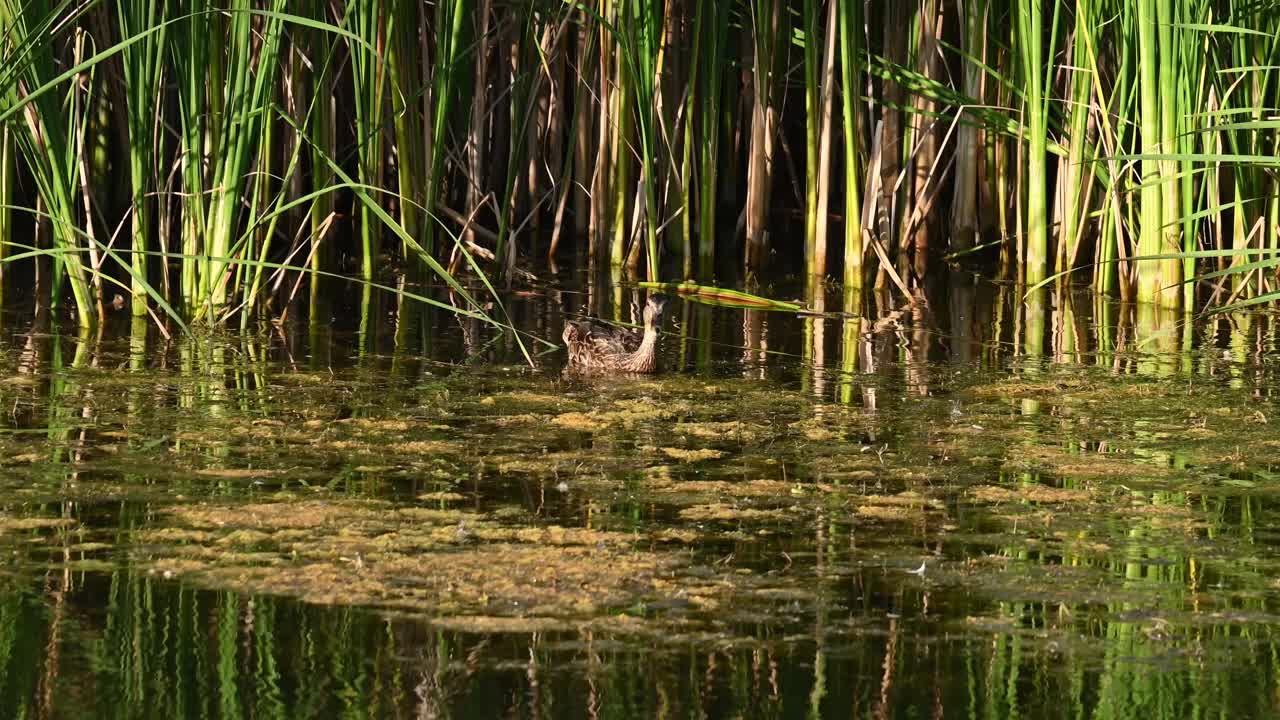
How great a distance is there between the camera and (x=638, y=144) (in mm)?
9141

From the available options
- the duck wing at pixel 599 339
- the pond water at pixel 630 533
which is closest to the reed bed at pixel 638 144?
the duck wing at pixel 599 339

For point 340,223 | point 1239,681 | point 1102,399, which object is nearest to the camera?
point 1239,681

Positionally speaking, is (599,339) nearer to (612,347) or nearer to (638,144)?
(612,347)

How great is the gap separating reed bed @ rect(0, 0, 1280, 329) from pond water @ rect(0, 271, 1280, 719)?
820 mm

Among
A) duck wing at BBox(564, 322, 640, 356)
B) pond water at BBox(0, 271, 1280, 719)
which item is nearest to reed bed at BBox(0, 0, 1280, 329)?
duck wing at BBox(564, 322, 640, 356)

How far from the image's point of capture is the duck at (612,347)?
256 inches

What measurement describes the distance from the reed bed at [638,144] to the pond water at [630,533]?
0.82 meters

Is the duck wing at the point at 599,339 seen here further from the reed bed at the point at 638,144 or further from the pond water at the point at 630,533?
→ the reed bed at the point at 638,144

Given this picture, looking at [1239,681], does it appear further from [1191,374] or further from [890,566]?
[1191,374]

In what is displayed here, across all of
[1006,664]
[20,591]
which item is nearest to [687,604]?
[1006,664]

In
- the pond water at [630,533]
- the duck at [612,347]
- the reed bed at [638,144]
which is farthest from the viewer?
the reed bed at [638,144]

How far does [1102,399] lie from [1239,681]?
2.72 meters

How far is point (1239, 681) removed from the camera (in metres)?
3.26

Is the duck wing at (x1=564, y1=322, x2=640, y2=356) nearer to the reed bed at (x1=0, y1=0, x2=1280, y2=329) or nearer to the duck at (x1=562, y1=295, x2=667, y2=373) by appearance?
the duck at (x1=562, y1=295, x2=667, y2=373)
